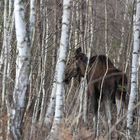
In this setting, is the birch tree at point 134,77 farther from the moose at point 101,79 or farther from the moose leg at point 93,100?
the moose leg at point 93,100

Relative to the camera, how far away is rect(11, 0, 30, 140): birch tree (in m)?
6.77

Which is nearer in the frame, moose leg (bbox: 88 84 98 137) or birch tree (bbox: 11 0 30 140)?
birch tree (bbox: 11 0 30 140)

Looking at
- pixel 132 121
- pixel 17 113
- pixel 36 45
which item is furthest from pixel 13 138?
pixel 36 45

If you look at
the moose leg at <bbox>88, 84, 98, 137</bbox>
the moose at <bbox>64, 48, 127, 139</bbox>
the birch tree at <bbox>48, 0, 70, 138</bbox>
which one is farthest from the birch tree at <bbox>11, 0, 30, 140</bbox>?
the moose leg at <bbox>88, 84, 98, 137</bbox>

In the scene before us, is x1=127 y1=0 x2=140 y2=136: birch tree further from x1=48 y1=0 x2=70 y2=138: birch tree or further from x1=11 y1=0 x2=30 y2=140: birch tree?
x1=11 y1=0 x2=30 y2=140: birch tree

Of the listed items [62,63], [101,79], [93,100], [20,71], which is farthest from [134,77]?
[20,71]

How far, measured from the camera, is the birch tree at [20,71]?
6773 millimetres

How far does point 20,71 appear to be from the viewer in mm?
6824

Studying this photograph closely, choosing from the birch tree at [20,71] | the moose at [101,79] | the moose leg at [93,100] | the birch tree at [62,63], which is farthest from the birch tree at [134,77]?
the birch tree at [20,71]

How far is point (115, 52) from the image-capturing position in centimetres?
1463

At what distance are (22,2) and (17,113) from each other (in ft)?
5.27

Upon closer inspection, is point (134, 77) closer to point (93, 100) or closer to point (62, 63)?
point (93, 100)

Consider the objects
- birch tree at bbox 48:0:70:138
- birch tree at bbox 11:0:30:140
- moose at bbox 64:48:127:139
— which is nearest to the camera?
birch tree at bbox 11:0:30:140

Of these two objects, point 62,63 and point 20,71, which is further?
point 62,63
